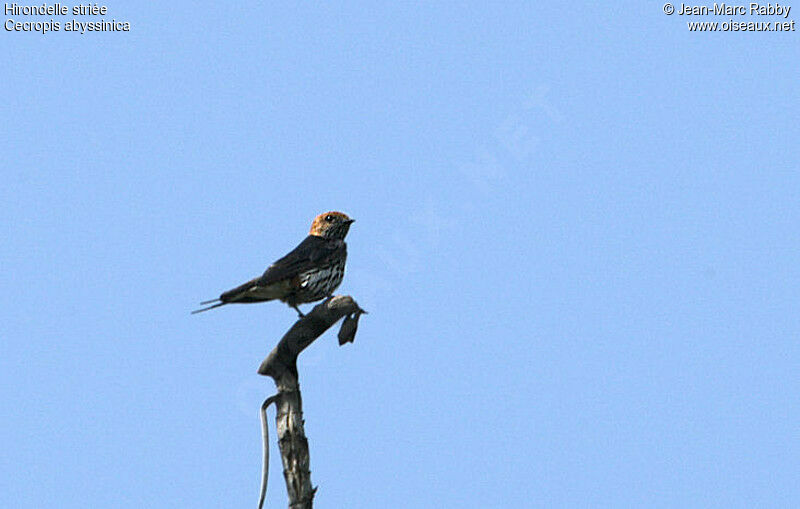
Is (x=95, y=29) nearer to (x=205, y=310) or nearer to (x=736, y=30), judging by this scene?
(x=205, y=310)

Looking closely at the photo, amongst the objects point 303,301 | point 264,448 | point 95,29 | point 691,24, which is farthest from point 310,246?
point 691,24

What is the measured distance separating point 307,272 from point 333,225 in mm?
776

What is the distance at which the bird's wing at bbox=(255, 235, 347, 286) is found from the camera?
7680mm

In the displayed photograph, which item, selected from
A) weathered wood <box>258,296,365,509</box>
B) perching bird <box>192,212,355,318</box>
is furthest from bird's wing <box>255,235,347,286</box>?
weathered wood <box>258,296,365,509</box>

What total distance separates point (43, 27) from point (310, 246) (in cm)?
344

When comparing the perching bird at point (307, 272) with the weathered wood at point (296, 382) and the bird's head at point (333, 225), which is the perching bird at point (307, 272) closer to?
the bird's head at point (333, 225)

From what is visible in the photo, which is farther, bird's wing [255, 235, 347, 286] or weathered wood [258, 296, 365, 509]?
bird's wing [255, 235, 347, 286]

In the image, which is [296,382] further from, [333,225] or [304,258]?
[333,225]

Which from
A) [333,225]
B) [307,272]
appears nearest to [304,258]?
[307,272]

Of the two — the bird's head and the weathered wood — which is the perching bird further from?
the weathered wood

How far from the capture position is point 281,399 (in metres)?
7.37

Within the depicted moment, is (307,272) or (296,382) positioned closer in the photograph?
(296,382)

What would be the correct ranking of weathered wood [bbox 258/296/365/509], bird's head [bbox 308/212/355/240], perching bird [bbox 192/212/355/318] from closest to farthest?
weathered wood [bbox 258/296/365/509], perching bird [bbox 192/212/355/318], bird's head [bbox 308/212/355/240]

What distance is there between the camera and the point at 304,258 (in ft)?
26.0
